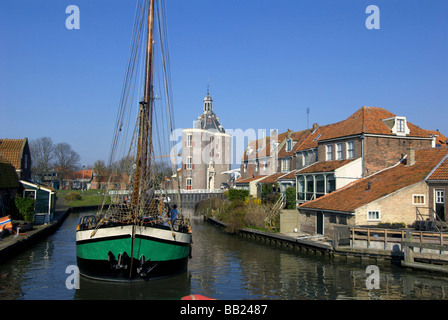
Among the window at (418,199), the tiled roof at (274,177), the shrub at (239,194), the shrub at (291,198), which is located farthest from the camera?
the shrub at (239,194)

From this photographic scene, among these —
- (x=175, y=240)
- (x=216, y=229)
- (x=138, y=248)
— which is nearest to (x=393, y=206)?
(x=175, y=240)

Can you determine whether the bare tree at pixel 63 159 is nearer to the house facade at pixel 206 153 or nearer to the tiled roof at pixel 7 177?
the house facade at pixel 206 153

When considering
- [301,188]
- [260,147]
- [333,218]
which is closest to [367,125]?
[301,188]

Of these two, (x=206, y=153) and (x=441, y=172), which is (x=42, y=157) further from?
(x=441, y=172)

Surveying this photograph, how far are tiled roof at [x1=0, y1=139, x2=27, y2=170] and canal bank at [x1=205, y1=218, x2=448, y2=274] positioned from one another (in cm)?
2886

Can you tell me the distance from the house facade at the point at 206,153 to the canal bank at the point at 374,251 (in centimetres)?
5492

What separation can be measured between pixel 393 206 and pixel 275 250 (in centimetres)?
919

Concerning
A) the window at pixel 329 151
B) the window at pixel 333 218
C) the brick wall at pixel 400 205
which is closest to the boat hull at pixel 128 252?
the window at pixel 333 218

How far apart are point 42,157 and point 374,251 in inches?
3710

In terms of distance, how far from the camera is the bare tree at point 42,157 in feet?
324

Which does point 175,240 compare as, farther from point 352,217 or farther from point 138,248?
point 352,217

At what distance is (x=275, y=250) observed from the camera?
30.4 meters

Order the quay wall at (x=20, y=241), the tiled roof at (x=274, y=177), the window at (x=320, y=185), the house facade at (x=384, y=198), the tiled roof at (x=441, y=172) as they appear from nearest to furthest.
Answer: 1. the quay wall at (x=20, y=241)
2. the tiled roof at (x=441, y=172)
3. the house facade at (x=384, y=198)
4. the window at (x=320, y=185)
5. the tiled roof at (x=274, y=177)

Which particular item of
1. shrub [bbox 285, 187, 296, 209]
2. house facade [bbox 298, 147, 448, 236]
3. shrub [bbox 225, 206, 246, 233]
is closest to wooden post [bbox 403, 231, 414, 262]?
house facade [bbox 298, 147, 448, 236]
